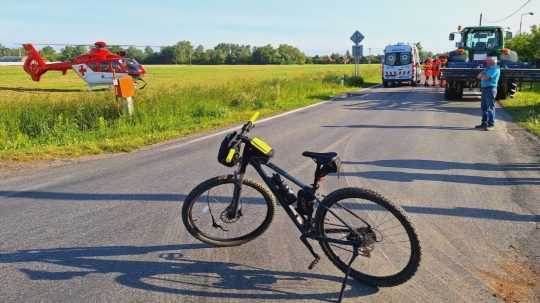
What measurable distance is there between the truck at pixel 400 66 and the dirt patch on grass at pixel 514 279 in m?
27.1

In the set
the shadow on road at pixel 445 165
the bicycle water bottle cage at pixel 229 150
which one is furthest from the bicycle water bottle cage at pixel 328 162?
the shadow on road at pixel 445 165

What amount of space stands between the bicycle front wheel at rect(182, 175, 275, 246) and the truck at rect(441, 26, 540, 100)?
40.3ft

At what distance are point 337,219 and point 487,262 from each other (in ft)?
4.73

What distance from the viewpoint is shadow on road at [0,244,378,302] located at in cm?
341

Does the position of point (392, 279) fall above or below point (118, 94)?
below

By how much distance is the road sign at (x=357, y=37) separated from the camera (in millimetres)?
A: 29516

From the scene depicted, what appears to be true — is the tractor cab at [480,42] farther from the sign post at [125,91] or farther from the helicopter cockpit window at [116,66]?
the helicopter cockpit window at [116,66]

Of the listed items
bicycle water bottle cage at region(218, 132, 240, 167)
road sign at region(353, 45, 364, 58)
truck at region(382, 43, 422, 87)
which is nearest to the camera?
bicycle water bottle cage at region(218, 132, 240, 167)

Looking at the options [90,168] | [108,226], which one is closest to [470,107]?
[90,168]

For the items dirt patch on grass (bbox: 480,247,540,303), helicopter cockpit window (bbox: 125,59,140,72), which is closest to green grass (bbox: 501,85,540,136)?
dirt patch on grass (bbox: 480,247,540,303)

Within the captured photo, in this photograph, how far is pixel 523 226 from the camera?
4578 millimetres

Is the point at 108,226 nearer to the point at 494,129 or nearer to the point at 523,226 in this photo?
the point at 523,226

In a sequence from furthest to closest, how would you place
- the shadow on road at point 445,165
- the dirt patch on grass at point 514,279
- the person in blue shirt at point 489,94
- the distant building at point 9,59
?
the distant building at point 9,59, the person in blue shirt at point 489,94, the shadow on road at point 445,165, the dirt patch on grass at point 514,279

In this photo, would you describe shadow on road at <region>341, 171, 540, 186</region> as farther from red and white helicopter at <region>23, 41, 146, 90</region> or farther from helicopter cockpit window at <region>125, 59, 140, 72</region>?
helicopter cockpit window at <region>125, 59, 140, 72</region>
